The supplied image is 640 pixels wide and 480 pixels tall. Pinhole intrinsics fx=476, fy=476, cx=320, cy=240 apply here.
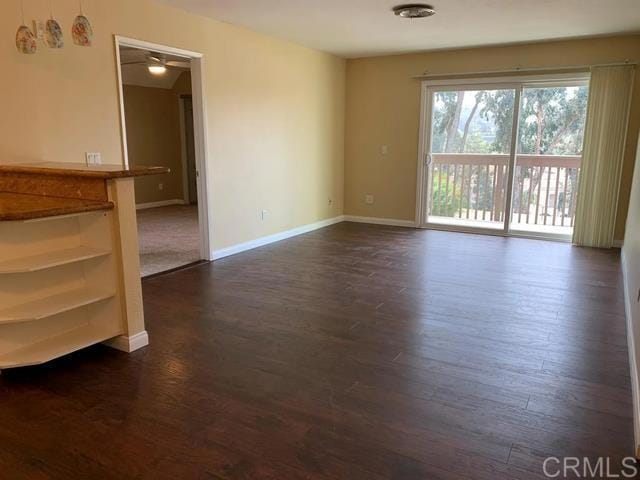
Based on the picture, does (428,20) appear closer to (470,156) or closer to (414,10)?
(414,10)

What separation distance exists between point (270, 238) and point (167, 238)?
1331mm

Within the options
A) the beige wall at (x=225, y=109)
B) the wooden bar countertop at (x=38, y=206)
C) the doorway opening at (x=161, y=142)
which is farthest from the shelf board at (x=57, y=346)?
the doorway opening at (x=161, y=142)

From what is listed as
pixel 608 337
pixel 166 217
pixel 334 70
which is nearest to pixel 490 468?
pixel 608 337

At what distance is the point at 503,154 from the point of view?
6.12 metres

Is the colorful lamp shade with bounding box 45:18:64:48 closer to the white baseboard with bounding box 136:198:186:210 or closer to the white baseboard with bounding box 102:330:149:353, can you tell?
the white baseboard with bounding box 102:330:149:353

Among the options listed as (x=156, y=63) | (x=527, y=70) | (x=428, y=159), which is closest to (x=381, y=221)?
(x=428, y=159)

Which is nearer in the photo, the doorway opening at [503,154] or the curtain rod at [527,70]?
the curtain rod at [527,70]

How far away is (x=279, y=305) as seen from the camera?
141 inches

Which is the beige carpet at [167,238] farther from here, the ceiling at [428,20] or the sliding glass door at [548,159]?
the sliding glass door at [548,159]

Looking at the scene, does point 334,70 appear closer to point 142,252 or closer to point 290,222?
point 290,222

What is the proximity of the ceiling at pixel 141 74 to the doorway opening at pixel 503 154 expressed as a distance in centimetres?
396

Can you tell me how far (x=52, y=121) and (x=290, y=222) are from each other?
330cm

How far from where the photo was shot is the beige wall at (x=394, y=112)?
18.7ft

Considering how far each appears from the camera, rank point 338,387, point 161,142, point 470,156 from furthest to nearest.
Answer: point 161,142
point 470,156
point 338,387
